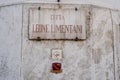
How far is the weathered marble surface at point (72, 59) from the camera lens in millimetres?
4352

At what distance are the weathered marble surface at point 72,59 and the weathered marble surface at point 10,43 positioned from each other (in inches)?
4.0

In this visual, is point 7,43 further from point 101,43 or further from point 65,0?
point 101,43

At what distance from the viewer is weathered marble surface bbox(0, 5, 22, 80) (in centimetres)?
441

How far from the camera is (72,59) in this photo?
4.40 m

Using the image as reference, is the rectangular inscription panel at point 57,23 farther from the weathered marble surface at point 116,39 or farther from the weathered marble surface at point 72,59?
the weathered marble surface at point 116,39

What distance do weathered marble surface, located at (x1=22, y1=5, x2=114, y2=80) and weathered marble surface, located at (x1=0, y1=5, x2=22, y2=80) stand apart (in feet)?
0.33

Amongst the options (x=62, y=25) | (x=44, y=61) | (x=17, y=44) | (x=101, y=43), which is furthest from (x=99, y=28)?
(x=17, y=44)

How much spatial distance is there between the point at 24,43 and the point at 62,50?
589 mm

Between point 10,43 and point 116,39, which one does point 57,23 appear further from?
point 116,39

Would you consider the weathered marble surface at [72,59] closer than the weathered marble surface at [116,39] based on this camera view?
Yes

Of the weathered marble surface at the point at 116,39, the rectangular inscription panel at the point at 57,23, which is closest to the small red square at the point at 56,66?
the rectangular inscription panel at the point at 57,23

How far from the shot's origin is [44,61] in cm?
437

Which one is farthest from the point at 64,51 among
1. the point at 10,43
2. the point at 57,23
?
the point at 10,43

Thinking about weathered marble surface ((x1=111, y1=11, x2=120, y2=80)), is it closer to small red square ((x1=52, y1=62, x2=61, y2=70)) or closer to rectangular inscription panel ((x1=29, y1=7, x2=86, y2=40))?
rectangular inscription panel ((x1=29, y1=7, x2=86, y2=40))
